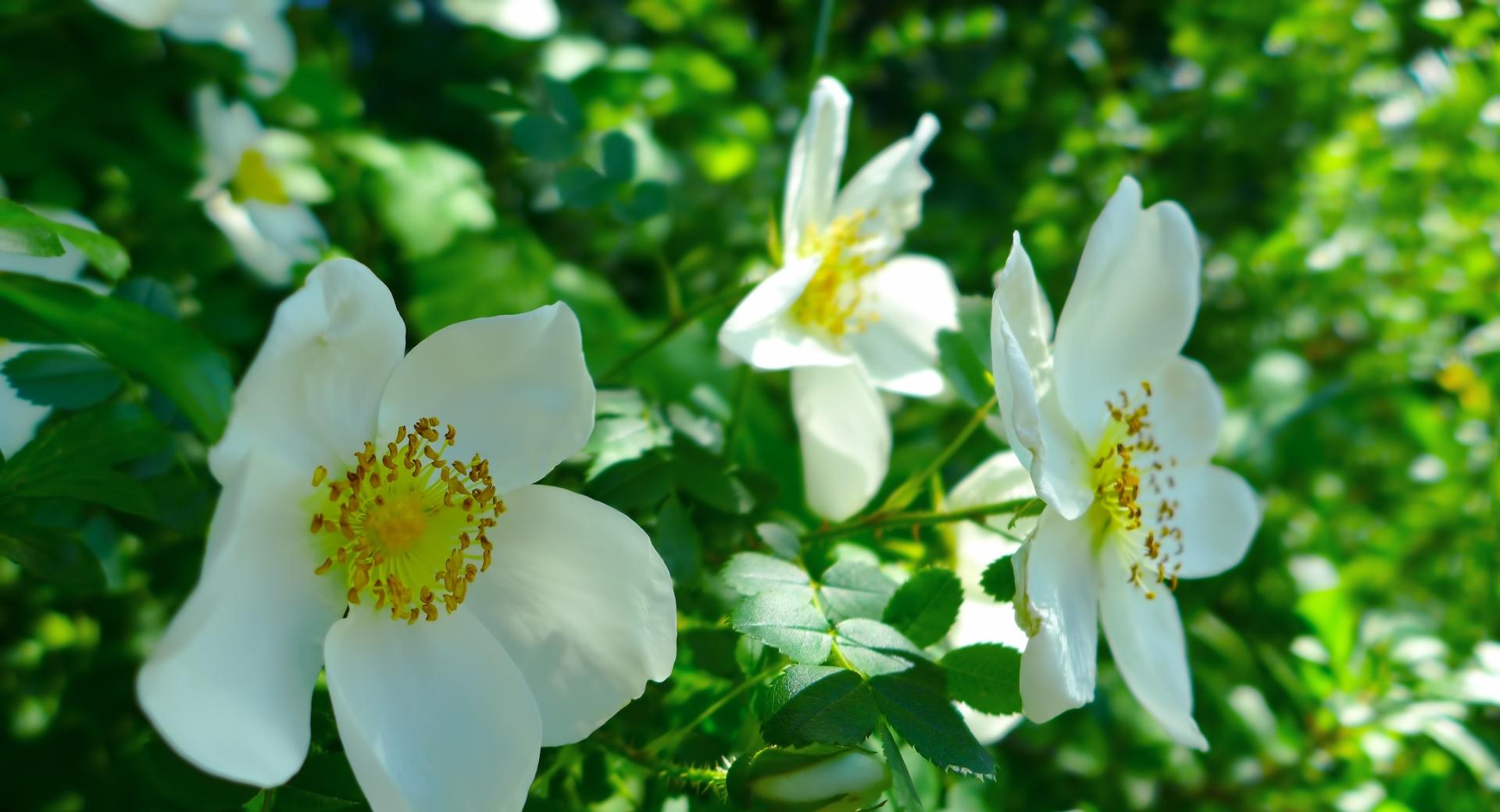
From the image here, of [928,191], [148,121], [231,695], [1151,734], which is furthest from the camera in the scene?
[928,191]

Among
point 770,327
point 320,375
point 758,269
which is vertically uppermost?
point 320,375

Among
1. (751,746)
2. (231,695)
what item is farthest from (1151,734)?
(231,695)

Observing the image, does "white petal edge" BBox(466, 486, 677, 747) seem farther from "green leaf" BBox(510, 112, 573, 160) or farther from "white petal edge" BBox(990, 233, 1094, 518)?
"green leaf" BBox(510, 112, 573, 160)

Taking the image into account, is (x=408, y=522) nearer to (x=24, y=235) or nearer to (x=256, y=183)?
(x=24, y=235)

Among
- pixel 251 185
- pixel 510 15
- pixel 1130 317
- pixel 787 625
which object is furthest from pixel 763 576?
pixel 510 15

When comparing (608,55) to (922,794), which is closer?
(922,794)

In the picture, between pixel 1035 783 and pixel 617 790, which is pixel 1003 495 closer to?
pixel 617 790
